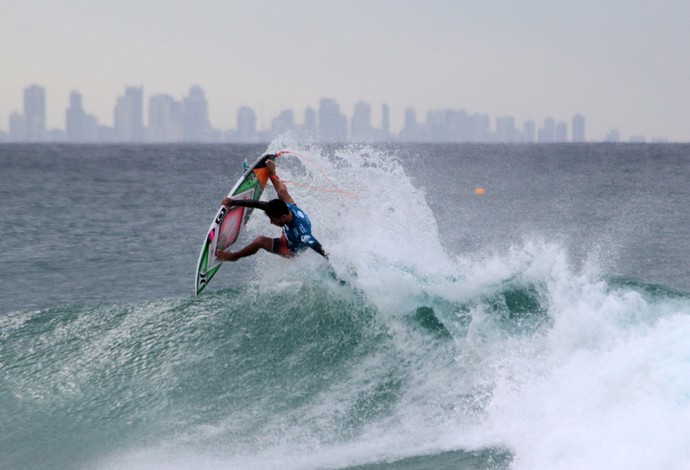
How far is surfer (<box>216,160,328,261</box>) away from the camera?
9258 mm

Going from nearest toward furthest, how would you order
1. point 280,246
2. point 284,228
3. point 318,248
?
point 284,228, point 318,248, point 280,246

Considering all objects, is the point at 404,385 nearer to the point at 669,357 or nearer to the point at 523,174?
the point at 669,357

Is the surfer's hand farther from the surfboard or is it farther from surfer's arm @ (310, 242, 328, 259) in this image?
surfer's arm @ (310, 242, 328, 259)

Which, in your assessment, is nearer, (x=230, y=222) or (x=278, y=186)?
(x=278, y=186)

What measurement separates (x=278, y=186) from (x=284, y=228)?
568 millimetres

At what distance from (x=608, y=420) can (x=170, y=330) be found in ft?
→ 18.3

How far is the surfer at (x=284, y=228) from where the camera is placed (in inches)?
364

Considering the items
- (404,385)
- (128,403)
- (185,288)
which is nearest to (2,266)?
(185,288)

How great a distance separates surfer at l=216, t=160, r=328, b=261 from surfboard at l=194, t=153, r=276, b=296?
28cm

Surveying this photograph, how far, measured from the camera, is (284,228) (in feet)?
31.4

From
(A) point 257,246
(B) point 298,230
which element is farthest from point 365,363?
(A) point 257,246

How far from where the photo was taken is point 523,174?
50.6 meters

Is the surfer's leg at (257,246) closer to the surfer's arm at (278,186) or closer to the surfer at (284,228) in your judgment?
the surfer at (284,228)

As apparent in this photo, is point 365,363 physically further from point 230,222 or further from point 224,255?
point 230,222
